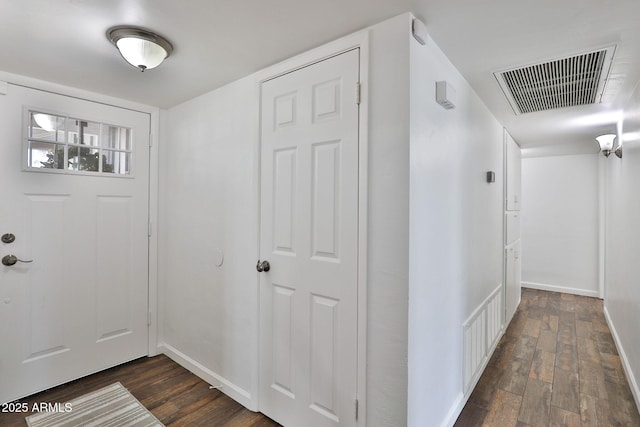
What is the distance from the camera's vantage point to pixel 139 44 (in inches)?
63.7

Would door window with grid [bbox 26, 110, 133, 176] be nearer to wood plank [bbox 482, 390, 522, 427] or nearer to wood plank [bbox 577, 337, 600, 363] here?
wood plank [bbox 482, 390, 522, 427]

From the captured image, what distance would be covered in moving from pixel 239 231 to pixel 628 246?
3.05 m

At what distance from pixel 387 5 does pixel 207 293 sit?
7.30ft

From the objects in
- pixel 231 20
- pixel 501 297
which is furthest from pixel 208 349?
pixel 501 297

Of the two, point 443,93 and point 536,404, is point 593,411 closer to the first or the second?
point 536,404

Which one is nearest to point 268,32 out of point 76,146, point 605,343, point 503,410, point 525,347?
point 76,146

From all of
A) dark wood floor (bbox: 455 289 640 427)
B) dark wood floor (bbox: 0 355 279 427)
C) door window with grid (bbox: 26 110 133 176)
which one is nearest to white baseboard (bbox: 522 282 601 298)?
dark wood floor (bbox: 455 289 640 427)

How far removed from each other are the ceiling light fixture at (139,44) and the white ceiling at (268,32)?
0.05 meters

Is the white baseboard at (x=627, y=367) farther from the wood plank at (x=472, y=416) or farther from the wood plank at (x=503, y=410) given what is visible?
the wood plank at (x=472, y=416)

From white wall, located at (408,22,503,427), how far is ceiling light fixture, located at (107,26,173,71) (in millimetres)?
1302

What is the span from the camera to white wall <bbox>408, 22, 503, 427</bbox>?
4.92ft

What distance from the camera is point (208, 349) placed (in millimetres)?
2471

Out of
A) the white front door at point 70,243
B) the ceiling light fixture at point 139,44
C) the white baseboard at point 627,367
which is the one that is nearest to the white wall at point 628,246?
the white baseboard at point 627,367

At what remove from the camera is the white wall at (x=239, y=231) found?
4.79ft
